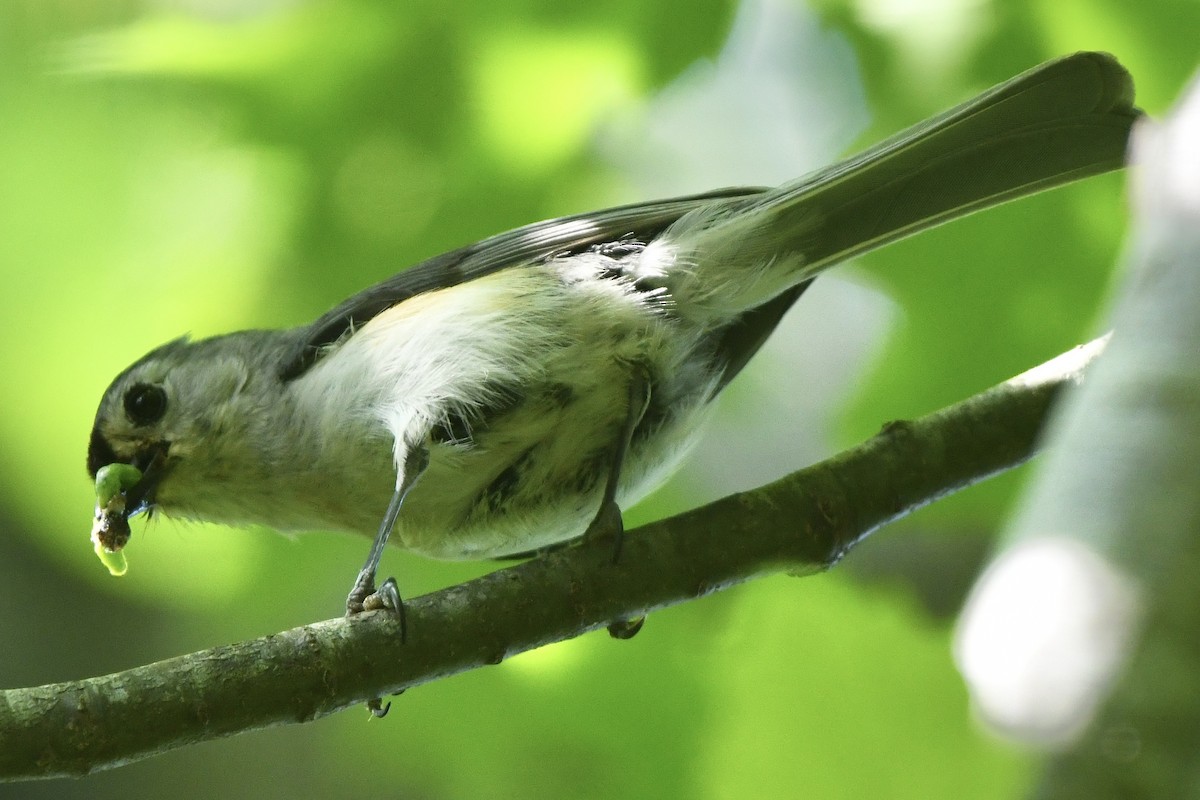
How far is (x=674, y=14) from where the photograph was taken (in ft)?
11.1

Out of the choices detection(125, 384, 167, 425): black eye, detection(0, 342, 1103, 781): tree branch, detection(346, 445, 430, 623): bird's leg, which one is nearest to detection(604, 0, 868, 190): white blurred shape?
detection(0, 342, 1103, 781): tree branch

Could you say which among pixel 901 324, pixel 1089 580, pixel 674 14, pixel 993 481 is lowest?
pixel 993 481

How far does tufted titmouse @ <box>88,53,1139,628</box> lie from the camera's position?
239 centimetres

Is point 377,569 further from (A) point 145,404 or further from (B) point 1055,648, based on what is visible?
(B) point 1055,648

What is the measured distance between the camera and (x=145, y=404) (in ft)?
9.61

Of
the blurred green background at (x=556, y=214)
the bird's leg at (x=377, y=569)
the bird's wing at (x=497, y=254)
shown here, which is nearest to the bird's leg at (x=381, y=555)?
the bird's leg at (x=377, y=569)

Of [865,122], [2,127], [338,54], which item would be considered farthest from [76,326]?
[865,122]

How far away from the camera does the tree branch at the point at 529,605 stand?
5.49 feet

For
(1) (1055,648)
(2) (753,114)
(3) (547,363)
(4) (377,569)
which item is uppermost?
(1) (1055,648)

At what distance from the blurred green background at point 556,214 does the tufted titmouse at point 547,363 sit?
0.52 meters

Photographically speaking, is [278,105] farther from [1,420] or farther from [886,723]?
[886,723]

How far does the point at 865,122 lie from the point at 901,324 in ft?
2.01

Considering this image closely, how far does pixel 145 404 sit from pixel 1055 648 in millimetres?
2746

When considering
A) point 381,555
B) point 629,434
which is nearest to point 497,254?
point 629,434
